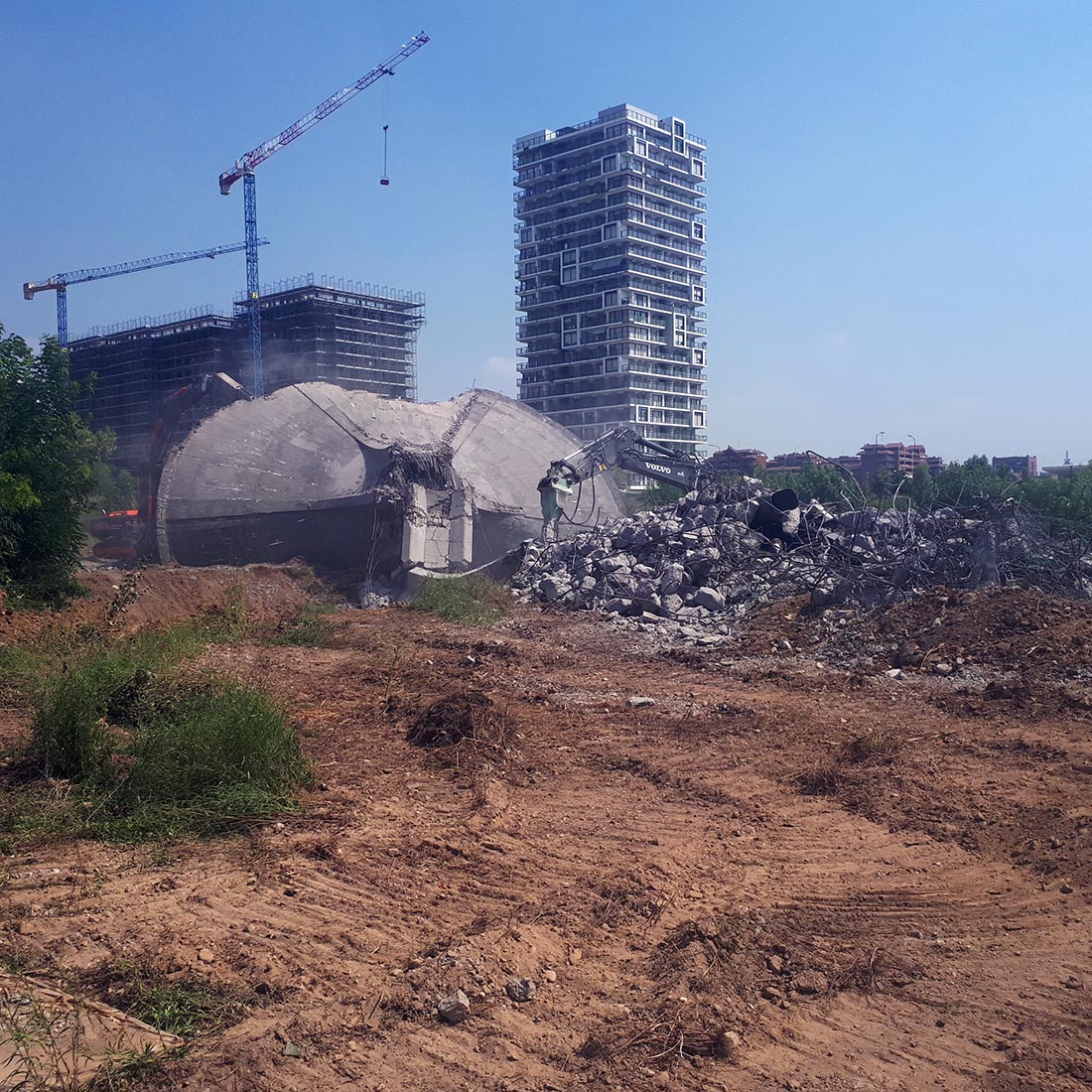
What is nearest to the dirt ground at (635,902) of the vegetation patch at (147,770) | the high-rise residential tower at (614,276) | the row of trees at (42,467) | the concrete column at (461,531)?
the vegetation patch at (147,770)

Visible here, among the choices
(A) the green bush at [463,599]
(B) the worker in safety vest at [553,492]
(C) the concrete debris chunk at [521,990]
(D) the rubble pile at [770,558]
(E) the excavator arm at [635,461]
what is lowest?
(C) the concrete debris chunk at [521,990]

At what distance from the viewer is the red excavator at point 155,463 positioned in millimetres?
21047

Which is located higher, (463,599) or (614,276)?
(614,276)

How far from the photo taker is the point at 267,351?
2835 inches

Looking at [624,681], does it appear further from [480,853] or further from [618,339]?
[618,339]

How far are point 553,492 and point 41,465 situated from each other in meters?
9.48

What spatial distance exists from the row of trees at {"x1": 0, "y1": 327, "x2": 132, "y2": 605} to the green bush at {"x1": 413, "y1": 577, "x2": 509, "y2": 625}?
562cm

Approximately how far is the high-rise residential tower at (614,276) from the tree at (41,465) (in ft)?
202

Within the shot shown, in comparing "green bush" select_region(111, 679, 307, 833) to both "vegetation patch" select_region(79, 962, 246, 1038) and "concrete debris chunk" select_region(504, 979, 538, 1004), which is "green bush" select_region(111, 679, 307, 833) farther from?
"concrete debris chunk" select_region(504, 979, 538, 1004)

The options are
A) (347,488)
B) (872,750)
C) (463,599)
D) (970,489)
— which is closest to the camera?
(872,750)

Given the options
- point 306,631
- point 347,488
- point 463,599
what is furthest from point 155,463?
point 306,631

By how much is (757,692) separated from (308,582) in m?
11.0

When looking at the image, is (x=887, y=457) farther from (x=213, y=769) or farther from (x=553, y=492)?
Answer: (x=213, y=769)

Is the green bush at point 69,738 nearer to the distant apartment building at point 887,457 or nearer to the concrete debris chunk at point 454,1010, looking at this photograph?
the concrete debris chunk at point 454,1010
